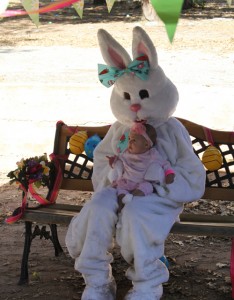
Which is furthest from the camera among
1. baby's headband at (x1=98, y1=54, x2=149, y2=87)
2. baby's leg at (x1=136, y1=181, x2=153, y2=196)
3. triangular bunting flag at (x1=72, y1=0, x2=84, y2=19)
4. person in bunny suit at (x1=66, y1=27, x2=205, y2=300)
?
triangular bunting flag at (x1=72, y1=0, x2=84, y2=19)

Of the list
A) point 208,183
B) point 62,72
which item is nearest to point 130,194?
point 208,183

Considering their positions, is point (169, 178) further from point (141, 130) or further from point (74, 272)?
point (74, 272)

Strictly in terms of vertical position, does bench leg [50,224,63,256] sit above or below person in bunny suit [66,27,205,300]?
below

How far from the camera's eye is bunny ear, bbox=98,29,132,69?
4.11 meters

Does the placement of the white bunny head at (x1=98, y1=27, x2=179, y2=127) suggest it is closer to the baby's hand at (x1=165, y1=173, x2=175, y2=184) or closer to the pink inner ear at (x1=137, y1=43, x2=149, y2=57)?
the pink inner ear at (x1=137, y1=43, x2=149, y2=57)

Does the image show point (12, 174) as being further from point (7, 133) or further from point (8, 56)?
point (8, 56)

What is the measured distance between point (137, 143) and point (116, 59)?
57cm

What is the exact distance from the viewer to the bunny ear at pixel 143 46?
396cm

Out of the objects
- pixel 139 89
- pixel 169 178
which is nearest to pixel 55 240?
pixel 169 178

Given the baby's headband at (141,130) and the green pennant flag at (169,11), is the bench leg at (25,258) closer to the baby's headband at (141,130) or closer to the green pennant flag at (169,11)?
the baby's headband at (141,130)

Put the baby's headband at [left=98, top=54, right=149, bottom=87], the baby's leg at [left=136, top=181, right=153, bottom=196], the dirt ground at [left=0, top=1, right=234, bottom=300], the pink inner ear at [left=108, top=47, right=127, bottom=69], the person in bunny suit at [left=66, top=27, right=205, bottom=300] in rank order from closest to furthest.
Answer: the person in bunny suit at [left=66, top=27, right=205, bottom=300] < the baby's leg at [left=136, top=181, right=153, bottom=196] < the baby's headband at [left=98, top=54, right=149, bottom=87] < the pink inner ear at [left=108, top=47, right=127, bottom=69] < the dirt ground at [left=0, top=1, right=234, bottom=300]

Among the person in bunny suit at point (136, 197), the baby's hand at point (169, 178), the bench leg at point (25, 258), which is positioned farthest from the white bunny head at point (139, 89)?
the bench leg at point (25, 258)

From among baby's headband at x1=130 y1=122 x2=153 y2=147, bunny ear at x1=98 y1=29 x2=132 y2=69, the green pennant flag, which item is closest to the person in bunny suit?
bunny ear at x1=98 y1=29 x2=132 y2=69

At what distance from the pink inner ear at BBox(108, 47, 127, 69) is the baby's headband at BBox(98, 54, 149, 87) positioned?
0.16 ft
